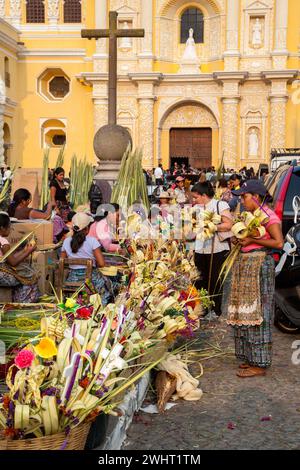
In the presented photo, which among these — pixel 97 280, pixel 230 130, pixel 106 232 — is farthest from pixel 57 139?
pixel 97 280

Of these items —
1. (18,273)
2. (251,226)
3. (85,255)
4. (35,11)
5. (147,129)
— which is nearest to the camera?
(251,226)

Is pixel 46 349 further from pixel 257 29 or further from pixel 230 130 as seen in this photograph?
pixel 257 29

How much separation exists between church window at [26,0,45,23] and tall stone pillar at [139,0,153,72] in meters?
6.03

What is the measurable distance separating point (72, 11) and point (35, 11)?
1.99 m

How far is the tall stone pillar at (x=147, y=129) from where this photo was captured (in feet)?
107

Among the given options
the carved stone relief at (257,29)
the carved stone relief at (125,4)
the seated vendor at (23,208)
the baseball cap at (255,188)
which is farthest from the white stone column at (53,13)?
the baseball cap at (255,188)

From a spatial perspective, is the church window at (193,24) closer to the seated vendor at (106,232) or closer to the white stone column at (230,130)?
the white stone column at (230,130)

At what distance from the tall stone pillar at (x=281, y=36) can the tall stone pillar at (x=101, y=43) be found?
8.31 metres

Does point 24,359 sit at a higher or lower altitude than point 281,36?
lower

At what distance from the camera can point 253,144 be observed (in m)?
32.5

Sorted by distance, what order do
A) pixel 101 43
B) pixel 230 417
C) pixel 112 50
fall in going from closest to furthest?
pixel 230 417, pixel 112 50, pixel 101 43
